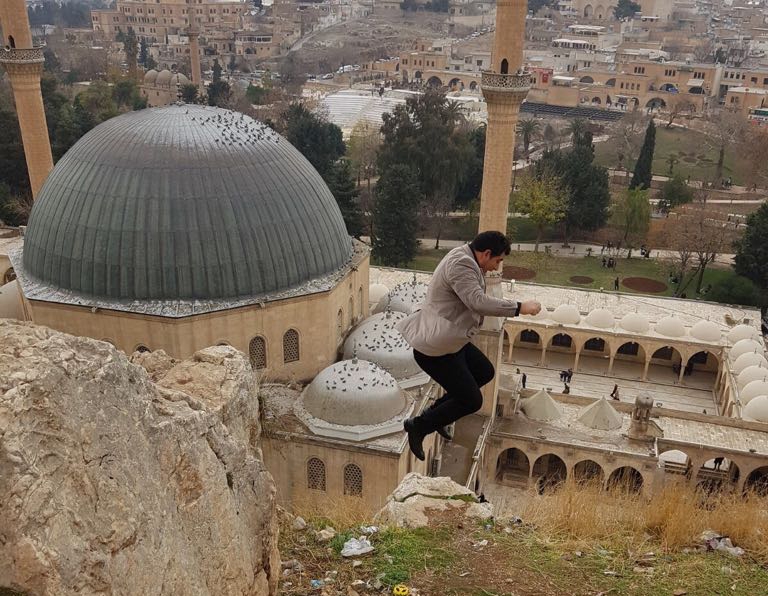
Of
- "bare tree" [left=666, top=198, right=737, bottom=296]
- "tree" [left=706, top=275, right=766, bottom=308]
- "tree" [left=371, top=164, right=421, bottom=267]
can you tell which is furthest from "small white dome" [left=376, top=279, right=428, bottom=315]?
"bare tree" [left=666, top=198, right=737, bottom=296]

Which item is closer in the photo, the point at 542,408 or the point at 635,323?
the point at 542,408

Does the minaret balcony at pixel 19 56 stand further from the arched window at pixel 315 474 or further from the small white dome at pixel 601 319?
the small white dome at pixel 601 319

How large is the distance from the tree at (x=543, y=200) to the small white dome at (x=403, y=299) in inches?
716

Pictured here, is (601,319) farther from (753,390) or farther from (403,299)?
(403,299)

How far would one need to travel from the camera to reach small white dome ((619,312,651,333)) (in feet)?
81.4

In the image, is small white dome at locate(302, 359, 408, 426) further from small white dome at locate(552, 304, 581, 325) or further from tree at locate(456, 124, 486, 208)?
tree at locate(456, 124, 486, 208)

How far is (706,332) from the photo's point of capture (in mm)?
24406

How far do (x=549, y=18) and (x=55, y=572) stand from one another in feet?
454

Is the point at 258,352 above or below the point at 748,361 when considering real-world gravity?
above

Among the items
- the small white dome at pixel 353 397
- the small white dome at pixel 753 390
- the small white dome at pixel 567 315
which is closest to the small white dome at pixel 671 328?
the small white dome at pixel 567 315

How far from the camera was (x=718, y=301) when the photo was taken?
30.1 m

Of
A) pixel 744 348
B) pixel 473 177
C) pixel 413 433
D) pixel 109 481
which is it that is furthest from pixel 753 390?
pixel 473 177

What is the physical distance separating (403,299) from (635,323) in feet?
32.9

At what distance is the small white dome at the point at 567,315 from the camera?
25297mm
